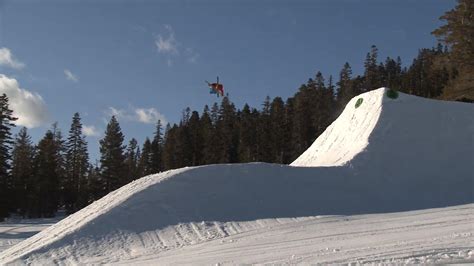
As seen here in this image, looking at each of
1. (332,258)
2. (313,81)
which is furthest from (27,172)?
(332,258)

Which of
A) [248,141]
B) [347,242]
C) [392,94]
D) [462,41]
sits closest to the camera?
[347,242]

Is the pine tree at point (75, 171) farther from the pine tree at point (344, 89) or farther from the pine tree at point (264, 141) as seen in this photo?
the pine tree at point (344, 89)

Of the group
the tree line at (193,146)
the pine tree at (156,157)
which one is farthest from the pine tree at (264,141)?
the pine tree at (156,157)

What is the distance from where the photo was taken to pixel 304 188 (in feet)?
45.4

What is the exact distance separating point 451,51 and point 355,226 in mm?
19947

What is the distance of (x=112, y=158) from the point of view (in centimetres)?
4997

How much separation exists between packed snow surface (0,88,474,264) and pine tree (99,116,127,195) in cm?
3499

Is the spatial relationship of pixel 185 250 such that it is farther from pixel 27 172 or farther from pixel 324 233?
pixel 27 172

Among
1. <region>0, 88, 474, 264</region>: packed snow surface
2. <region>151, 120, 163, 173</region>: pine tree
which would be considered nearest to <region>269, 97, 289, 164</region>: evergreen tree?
<region>151, 120, 163, 173</region>: pine tree

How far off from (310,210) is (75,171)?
47.3 m

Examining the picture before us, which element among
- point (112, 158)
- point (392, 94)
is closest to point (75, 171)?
point (112, 158)

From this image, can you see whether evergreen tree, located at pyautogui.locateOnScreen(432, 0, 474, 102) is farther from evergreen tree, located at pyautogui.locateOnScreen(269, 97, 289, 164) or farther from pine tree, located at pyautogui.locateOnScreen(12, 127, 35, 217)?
pine tree, located at pyautogui.locateOnScreen(12, 127, 35, 217)

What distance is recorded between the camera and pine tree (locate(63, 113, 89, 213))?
51.9 metres

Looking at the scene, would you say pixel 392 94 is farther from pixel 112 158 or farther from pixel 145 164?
pixel 145 164
